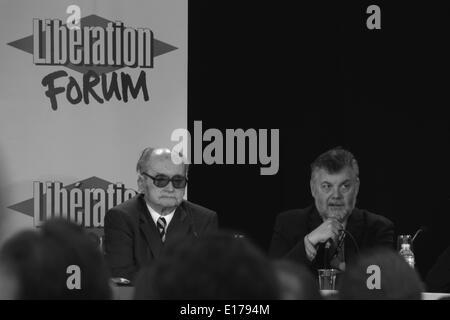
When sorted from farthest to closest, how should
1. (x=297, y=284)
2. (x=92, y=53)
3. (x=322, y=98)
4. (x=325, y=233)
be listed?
1. (x=322, y=98)
2. (x=92, y=53)
3. (x=325, y=233)
4. (x=297, y=284)

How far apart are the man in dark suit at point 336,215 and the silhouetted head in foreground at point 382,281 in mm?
3498

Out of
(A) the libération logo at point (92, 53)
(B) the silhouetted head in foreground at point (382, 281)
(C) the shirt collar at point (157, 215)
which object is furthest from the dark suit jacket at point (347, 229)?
(B) the silhouetted head in foreground at point (382, 281)

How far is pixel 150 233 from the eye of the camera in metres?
4.52

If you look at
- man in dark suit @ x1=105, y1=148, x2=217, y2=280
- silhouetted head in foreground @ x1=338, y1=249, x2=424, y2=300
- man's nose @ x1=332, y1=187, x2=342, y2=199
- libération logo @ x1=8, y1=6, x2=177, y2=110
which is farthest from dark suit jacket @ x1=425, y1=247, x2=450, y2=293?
silhouetted head in foreground @ x1=338, y1=249, x2=424, y2=300

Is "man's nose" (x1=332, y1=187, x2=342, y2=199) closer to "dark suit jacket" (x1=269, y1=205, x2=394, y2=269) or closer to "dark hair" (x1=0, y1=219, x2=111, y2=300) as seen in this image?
"dark suit jacket" (x1=269, y1=205, x2=394, y2=269)

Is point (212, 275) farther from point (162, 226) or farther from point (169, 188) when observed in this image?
point (169, 188)

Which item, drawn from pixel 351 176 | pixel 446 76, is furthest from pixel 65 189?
pixel 446 76

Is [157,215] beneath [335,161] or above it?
beneath

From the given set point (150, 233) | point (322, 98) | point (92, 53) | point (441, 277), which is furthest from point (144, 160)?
point (441, 277)

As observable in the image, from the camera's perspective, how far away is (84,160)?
5.30 meters

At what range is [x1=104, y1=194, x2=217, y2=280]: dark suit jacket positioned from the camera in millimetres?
4402

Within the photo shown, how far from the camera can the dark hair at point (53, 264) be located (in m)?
1.14

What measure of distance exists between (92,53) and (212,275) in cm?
434
